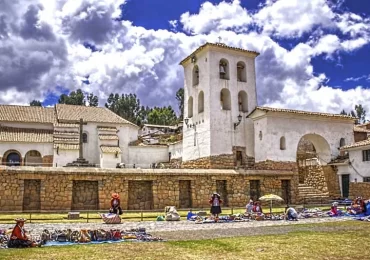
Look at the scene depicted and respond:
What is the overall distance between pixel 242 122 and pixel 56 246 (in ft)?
73.8

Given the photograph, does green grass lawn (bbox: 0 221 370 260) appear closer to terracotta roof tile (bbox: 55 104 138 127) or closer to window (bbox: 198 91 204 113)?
window (bbox: 198 91 204 113)

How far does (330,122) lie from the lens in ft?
102

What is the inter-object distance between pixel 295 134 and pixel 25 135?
24773mm

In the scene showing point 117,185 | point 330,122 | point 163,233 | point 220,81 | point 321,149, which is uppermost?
point 220,81

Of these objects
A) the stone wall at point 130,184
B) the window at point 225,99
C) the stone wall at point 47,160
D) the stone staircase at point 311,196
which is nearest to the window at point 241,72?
the window at point 225,99

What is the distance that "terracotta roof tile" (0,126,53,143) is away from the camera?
117ft

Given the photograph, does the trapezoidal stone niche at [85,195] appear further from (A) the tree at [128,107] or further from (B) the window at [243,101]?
(A) the tree at [128,107]

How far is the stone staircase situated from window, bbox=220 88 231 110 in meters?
8.46

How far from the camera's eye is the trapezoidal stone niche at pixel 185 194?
23.3m

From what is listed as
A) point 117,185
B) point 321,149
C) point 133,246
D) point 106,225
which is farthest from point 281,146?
point 133,246

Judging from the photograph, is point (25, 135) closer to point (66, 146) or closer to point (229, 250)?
point (66, 146)

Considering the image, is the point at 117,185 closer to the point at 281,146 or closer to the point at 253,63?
the point at 281,146

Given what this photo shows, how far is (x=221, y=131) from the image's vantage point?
3027cm

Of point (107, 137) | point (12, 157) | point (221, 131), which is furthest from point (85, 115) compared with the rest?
point (221, 131)
